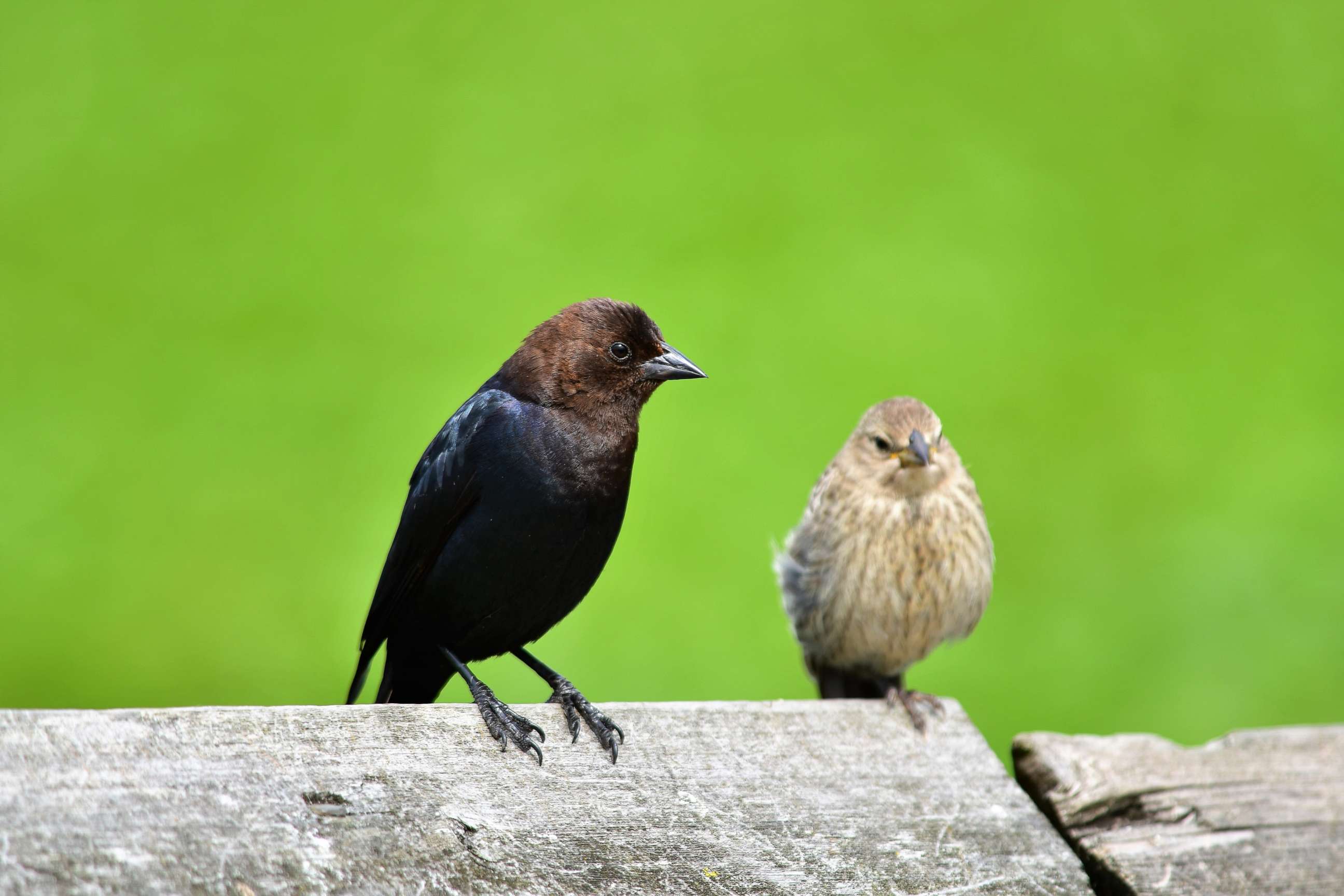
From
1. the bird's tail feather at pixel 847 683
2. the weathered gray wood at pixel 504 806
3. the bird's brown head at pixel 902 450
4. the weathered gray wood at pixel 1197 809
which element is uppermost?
the bird's brown head at pixel 902 450

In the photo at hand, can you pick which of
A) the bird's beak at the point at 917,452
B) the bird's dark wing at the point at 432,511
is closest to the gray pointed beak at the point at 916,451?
the bird's beak at the point at 917,452

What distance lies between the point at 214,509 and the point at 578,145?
222 cm

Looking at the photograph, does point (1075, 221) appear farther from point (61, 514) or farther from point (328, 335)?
point (61, 514)

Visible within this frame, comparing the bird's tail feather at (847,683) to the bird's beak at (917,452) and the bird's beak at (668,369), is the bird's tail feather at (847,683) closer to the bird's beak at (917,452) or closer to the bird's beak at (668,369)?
the bird's beak at (917,452)

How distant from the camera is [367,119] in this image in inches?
240

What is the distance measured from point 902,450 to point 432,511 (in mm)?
1785

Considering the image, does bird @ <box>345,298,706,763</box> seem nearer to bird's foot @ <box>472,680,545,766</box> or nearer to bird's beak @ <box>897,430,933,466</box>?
bird's foot @ <box>472,680,545,766</box>

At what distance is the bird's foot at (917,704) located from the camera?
10.9 ft

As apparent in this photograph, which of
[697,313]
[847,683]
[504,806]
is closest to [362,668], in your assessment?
[504,806]

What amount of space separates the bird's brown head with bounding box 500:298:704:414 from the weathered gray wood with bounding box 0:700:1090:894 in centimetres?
74

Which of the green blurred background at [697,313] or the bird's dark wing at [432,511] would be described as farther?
the green blurred background at [697,313]

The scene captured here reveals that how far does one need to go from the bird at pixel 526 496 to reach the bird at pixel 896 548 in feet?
4.61

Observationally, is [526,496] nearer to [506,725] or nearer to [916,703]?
[506,725]

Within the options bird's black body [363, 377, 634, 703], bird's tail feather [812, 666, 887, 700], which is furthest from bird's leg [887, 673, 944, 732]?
bird's tail feather [812, 666, 887, 700]
